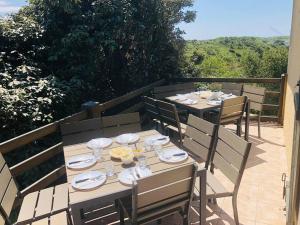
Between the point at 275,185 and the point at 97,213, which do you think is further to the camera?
the point at 275,185

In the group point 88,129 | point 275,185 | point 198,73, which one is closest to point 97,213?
point 88,129

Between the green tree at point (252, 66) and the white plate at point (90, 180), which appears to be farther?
the green tree at point (252, 66)

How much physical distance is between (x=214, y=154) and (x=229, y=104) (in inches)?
58.0

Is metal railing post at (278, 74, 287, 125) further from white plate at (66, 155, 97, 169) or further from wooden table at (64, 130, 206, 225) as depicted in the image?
white plate at (66, 155, 97, 169)

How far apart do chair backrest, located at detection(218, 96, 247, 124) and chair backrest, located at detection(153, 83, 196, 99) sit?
4.83 feet

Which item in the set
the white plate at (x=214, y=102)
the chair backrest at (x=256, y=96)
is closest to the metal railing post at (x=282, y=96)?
the chair backrest at (x=256, y=96)

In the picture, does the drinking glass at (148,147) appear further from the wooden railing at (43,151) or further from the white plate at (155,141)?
the wooden railing at (43,151)

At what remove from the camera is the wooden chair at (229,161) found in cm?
240

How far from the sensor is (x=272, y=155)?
439 cm

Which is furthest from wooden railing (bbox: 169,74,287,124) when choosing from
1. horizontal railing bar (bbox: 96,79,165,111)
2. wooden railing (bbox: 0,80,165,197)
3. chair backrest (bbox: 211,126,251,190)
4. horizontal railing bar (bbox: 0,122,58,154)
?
horizontal railing bar (bbox: 0,122,58,154)

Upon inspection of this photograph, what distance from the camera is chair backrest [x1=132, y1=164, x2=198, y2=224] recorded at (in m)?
1.88

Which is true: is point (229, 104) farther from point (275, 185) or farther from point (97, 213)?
point (97, 213)

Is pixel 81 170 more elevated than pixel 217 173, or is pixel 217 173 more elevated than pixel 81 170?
pixel 81 170

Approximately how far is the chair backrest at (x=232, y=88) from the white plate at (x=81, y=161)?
350 centimetres
